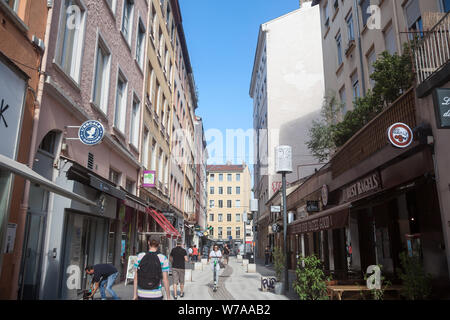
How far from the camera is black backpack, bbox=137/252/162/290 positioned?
18.9 feet

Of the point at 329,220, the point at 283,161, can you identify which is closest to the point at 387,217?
the point at 329,220

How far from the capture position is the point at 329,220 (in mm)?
8828

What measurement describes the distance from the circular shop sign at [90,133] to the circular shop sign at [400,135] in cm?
720

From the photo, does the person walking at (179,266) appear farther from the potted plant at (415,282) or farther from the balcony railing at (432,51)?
the balcony railing at (432,51)

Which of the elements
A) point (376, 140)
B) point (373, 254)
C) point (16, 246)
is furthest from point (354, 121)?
point (16, 246)

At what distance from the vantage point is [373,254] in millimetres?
Result: 12586

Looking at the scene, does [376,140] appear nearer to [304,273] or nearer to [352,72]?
[304,273]

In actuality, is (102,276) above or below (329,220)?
below

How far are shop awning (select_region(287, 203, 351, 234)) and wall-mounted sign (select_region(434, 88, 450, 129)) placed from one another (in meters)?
2.88

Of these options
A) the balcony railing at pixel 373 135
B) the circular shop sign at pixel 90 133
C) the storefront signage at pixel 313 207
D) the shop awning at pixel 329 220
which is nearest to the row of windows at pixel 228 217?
the storefront signage at pixel 313 207

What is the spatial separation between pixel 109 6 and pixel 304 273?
455 inches

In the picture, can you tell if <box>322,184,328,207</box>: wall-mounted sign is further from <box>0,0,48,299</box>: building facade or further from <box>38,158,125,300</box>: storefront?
<box>0,0,48,299</box>: building facade

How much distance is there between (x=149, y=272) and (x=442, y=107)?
237 inches

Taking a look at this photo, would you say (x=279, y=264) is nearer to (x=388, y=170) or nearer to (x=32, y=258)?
(x=388, y=170)
